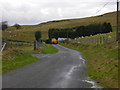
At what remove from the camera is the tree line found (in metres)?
86.6

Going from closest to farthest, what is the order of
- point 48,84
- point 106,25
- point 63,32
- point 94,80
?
point 48,84
point 94,80
point 106,25
point 63,32

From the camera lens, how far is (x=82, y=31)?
95125mm

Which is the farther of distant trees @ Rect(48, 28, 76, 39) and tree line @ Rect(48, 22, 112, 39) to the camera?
distant trees @ Rect(48, 28, 76, 39)

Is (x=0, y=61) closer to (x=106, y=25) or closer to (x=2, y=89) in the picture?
(x=2, y=89)

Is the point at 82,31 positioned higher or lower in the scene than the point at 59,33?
higher

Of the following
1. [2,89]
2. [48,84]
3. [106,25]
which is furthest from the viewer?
[106,25]

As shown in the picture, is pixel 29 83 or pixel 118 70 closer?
pixel 29 83

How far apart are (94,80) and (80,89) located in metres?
2.59

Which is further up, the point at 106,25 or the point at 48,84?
the point at 106,25

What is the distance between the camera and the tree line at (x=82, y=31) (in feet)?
284

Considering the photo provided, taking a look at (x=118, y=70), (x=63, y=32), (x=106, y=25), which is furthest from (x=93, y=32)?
(x=118, y=70)

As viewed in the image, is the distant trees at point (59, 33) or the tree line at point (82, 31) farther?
the distant trees at point (59, 33)

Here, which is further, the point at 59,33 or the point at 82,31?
the point at 59,33

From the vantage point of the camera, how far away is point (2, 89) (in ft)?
26.4
